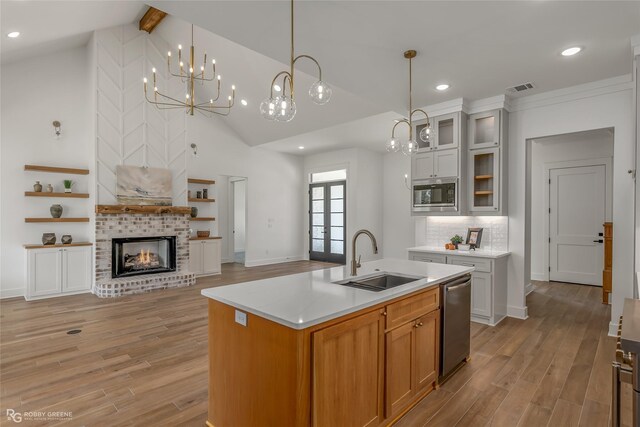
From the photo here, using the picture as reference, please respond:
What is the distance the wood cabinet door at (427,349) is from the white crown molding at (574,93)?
3419 mm

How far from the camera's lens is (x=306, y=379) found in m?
1.58

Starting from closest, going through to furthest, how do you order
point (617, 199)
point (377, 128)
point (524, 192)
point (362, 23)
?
point (362, 23), point (617, 199), point (524, 192), point (377, 128)

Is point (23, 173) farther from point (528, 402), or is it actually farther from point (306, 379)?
point (528, 402)

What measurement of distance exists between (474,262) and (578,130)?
2033mm

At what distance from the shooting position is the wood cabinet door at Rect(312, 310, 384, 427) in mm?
1640

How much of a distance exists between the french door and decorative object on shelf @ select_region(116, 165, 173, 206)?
13.3 feet

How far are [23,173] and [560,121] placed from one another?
26.2ft

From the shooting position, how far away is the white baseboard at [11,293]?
538cm

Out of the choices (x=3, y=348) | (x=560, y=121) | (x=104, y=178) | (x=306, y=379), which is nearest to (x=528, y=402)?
(x=306, y=379)

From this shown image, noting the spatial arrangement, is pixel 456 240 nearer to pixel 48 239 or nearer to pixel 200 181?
pixel 200 181

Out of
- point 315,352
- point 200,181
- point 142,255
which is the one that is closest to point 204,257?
point 142,255

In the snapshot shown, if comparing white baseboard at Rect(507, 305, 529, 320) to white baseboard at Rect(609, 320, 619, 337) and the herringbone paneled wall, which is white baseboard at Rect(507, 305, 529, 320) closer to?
white baseboard at Rect(609, 320, 619, 337)

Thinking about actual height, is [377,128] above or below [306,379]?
above

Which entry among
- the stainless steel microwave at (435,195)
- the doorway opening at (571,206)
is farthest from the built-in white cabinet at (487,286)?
the doorway opening at (571,206)
